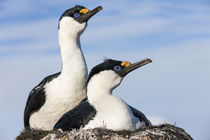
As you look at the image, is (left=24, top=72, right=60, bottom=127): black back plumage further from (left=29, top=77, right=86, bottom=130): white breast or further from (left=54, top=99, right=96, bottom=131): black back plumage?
(left=54, top=99, right=96, bottom=131): black back plumage

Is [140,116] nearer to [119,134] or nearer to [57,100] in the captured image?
[119,134]

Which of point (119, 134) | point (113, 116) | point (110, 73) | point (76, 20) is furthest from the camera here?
point (76, 20)

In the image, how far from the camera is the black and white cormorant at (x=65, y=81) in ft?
41.9

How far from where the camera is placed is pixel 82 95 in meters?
12.8

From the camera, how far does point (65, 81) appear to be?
42.2 feet

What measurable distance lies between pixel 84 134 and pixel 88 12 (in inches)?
164

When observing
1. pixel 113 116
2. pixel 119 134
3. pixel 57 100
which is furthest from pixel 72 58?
pixel 119 134

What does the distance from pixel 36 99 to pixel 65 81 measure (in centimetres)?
105

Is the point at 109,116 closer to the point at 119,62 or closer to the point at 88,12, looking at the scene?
the point at 119,62

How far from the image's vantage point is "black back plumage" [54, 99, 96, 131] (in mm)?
10562

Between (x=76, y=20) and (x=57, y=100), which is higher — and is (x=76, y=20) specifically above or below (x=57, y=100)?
above

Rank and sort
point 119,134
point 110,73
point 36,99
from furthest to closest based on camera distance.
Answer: point 36,99 < point 110,73 < point 119,134

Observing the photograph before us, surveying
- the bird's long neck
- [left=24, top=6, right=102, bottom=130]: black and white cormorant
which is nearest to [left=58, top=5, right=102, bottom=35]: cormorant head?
[left=24, top=6, right=102, bottom=130]: black and white cormorant

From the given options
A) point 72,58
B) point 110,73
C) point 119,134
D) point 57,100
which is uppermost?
point 72,58
